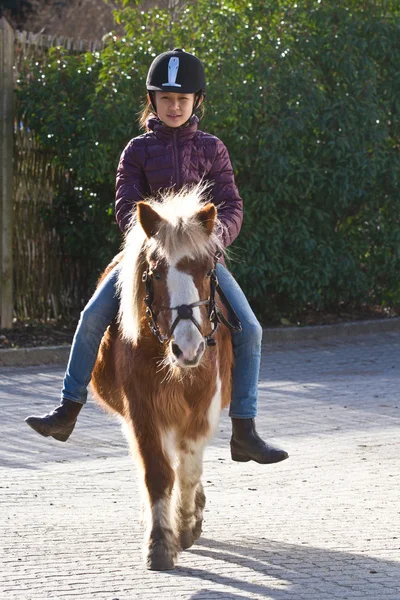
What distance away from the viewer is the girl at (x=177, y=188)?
20.1ft

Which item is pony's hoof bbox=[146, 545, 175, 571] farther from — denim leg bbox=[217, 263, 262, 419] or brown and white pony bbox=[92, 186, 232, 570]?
denim leg bbox=[217, 263, 262, 419]

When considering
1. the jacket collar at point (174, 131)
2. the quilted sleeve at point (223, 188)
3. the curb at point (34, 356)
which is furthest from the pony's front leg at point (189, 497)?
the curb at point (34, 356)

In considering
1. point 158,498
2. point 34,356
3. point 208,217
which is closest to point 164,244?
point 208,217

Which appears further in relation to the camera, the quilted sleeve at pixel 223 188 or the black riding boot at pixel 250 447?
the quilted sleeve at pixel 223 188

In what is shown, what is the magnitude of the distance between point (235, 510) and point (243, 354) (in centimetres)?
116

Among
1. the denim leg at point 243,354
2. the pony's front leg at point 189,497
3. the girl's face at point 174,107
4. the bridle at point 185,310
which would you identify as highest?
the girl's face at point 174,107

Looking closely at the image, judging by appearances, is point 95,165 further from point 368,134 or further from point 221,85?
point 368,134

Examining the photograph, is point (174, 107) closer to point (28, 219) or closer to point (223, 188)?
point (223, 188)

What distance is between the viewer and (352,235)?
1490 centimetres

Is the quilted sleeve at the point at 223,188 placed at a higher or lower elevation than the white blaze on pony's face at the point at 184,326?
higher

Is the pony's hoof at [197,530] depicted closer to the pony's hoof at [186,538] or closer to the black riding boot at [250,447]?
the pony's hoof at [186,538]

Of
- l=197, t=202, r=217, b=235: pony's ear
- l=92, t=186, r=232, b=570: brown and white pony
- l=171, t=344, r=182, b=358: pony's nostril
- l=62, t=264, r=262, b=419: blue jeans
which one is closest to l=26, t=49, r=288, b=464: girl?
l=62, t=264, r=262, b=419: blue jeans

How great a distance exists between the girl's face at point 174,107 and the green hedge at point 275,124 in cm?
652

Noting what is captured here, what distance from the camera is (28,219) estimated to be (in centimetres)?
1362
